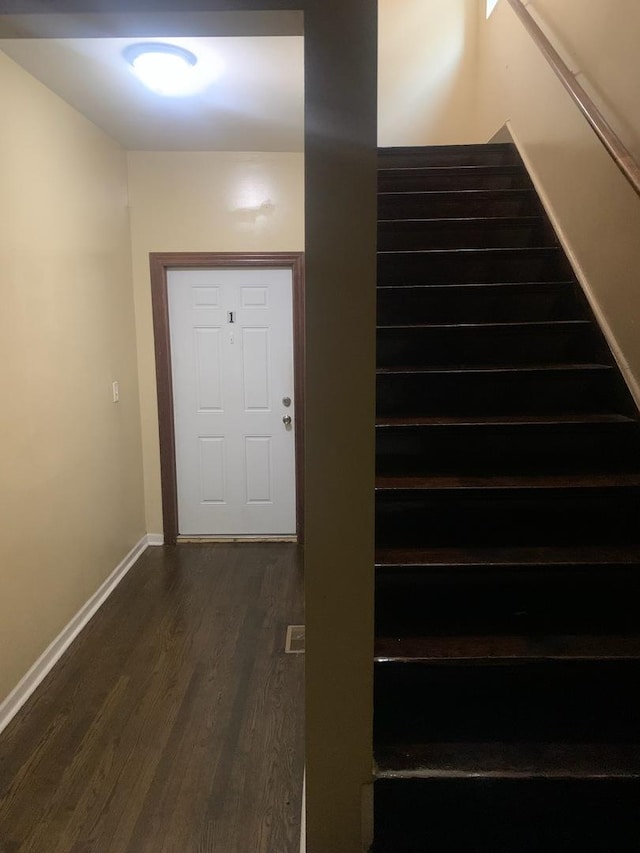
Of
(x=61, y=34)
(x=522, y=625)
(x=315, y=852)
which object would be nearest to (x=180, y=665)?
(x=315, y=852)

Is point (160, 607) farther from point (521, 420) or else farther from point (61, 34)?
point (61, 34)

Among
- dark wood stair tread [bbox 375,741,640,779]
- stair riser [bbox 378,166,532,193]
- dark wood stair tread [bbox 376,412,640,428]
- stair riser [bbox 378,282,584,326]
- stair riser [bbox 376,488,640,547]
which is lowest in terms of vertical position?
dark wood stair tread [bbox 375,741,640,779]

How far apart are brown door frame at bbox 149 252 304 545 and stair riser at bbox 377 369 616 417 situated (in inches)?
66.5

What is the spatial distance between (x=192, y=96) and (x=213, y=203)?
96 centimetres

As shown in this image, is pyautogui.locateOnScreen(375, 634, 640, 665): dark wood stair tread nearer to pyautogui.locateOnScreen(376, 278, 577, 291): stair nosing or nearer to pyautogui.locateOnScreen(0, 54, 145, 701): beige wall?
pyautogui.locateOnScreen(376, 278, 577, 291): stair nosing

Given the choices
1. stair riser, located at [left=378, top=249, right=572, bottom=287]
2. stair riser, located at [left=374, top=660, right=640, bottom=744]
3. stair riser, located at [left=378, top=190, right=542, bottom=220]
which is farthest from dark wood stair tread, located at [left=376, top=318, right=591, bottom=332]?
stair riser, located at [left=374, top=660, right=640, bottom=744]

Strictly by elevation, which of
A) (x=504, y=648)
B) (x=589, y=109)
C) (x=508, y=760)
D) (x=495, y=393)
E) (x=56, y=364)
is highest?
(x=589, y=109)

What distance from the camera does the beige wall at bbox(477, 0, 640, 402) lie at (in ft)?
6.86

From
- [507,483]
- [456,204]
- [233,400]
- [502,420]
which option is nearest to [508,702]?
[507,483]

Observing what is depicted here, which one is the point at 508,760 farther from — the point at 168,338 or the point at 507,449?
the point at 168,338

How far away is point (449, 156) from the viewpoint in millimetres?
3352

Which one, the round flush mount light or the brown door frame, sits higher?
the round flush mount light

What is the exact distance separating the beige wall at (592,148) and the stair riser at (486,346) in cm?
14

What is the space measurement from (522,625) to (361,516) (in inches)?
31.3
